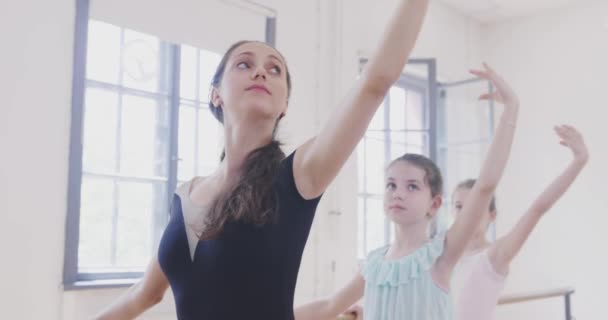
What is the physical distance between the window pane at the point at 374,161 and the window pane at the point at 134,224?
197 cm

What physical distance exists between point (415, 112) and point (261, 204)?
15.7ft

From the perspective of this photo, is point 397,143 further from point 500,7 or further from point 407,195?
point 407,195

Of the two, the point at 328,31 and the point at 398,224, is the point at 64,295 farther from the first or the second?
the point at 328,31

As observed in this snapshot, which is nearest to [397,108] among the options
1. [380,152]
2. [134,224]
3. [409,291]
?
[380,152]

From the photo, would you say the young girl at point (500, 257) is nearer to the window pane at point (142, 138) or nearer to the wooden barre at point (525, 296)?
the wooden barre at point (525, 296)

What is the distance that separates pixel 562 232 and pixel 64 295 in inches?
167

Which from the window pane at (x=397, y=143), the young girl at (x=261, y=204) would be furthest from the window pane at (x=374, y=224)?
the young girl at (x=261, y=204)

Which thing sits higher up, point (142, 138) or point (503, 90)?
point (142, 138)

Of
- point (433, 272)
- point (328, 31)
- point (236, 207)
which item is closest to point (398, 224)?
point (433, 272)

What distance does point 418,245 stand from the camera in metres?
1.75

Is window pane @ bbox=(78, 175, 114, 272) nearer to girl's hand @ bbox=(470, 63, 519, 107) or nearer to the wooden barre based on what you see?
the wooden barre

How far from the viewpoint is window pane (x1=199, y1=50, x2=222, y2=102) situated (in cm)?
376

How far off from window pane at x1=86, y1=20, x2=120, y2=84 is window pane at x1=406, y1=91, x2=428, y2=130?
2.80 meters

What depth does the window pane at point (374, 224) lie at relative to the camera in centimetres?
502
